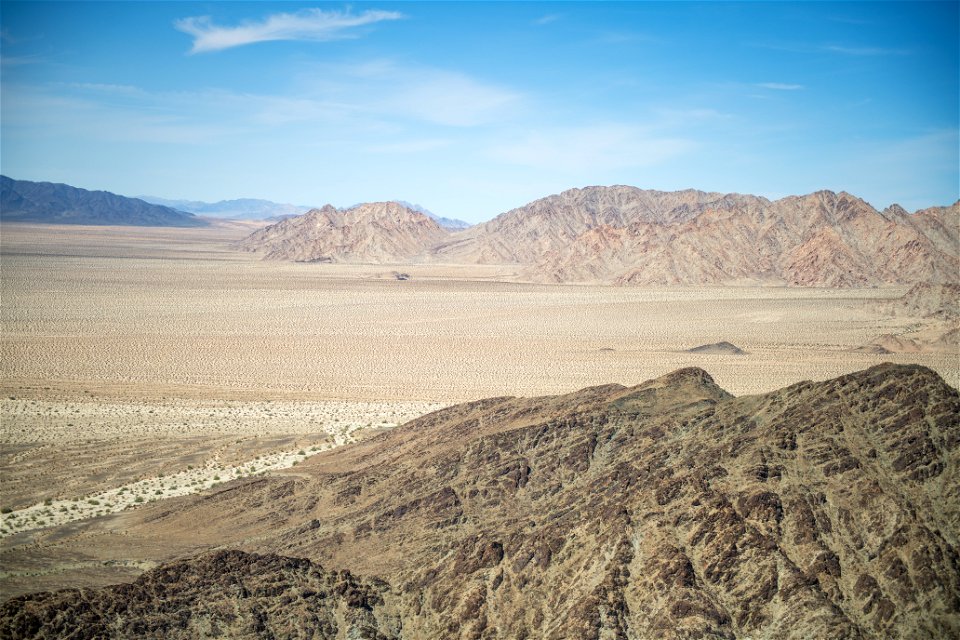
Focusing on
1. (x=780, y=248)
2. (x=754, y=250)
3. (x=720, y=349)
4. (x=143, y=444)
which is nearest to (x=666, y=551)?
(x=143, y=444)

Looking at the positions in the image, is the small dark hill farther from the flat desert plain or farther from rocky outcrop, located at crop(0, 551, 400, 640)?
rocky outcrop, located at crop(0, 551, 400, 640)

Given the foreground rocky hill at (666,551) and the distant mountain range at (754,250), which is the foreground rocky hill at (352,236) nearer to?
the distant mountain range at (754,250)

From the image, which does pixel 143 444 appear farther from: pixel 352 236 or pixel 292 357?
pixel 352 236

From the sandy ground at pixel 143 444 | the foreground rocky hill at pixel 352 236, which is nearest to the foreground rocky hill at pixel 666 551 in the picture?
the sandy ground at pixel 143 444

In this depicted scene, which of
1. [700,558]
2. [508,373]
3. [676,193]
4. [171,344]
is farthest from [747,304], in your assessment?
[676,193]

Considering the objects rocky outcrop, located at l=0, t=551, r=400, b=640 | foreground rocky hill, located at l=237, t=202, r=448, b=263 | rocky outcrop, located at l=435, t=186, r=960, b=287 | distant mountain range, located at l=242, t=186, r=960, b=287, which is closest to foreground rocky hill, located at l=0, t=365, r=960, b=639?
rocky outcrop, located at l=0, t=551, r=400, b=640

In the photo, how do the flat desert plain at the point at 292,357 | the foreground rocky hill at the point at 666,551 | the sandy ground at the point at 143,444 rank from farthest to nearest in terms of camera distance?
the flat desert plain at the point at 292,357 → the sandy ground at the point at 143,444 → the foreground rocky hill at the point at 666,551
